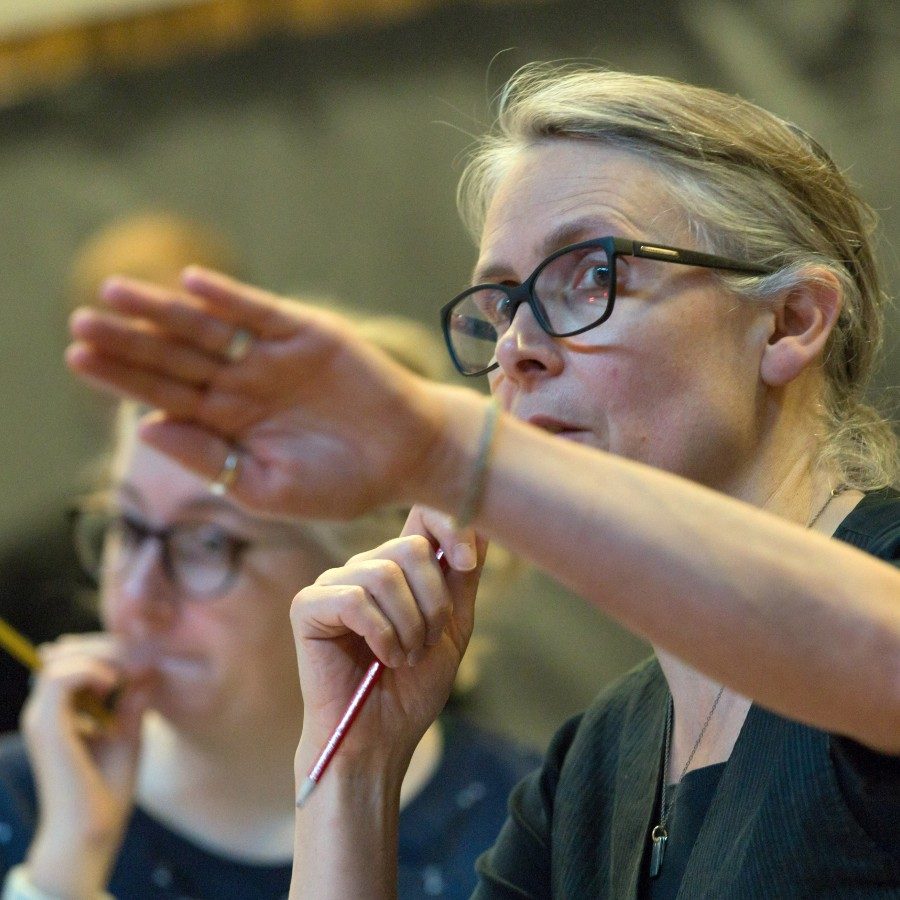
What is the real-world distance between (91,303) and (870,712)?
2370 millimetres

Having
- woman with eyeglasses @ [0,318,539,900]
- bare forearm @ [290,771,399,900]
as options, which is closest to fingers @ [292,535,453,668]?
bare forearm @ [290,771,399,900]

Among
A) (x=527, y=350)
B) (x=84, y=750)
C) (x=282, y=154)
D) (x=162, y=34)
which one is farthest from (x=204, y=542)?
(x=162, y=34)

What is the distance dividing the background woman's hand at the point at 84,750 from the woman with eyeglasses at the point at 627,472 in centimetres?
80

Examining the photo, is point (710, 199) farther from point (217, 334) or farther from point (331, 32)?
point (331, 32)

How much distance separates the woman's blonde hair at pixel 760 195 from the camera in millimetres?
1180

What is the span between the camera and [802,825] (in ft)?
2.96

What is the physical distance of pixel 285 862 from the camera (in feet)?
6.40

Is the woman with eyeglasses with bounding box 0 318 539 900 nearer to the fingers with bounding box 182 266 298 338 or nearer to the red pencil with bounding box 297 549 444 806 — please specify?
the red pencil with bounding box 297 549 444 806

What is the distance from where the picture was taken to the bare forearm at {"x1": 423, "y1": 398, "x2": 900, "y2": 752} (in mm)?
768

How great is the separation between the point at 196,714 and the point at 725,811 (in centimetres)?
115

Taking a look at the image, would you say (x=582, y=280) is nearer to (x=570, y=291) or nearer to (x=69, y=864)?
(x=570, y=291)

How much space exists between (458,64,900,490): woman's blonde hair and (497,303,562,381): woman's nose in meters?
0.17

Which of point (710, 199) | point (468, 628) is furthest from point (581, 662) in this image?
point (710, 199)

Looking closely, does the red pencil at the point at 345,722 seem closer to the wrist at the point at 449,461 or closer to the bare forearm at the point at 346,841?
the bare forearm at the point at 346,841
